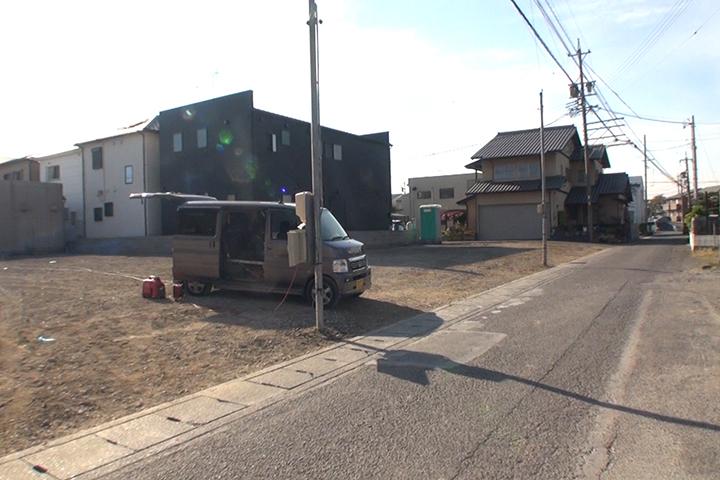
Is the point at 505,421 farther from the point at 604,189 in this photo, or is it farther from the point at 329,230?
the point at 604,189

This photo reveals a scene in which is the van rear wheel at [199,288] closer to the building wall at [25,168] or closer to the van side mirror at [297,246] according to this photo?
the van side mirror at [297,246]

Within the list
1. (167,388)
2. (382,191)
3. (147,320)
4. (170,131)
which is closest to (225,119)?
(170,131)

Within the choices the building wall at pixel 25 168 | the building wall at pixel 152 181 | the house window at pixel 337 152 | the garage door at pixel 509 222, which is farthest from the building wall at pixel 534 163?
the building wall at pixel 25 168

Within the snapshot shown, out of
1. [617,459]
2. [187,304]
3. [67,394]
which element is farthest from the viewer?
[187,304]

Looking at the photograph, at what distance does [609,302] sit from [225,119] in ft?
79.5

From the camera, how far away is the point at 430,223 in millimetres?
36562

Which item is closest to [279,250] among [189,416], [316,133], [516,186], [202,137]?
[316,133]

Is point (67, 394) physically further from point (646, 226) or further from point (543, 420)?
point (646, 226)

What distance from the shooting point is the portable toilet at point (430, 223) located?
3638 cm

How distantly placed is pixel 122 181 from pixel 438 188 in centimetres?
3911

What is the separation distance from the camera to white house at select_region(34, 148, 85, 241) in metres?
39.1

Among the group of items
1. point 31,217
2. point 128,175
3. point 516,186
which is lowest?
point 31,217

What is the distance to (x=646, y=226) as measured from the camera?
58188mm

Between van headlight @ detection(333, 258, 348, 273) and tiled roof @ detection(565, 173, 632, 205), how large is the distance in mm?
35491
